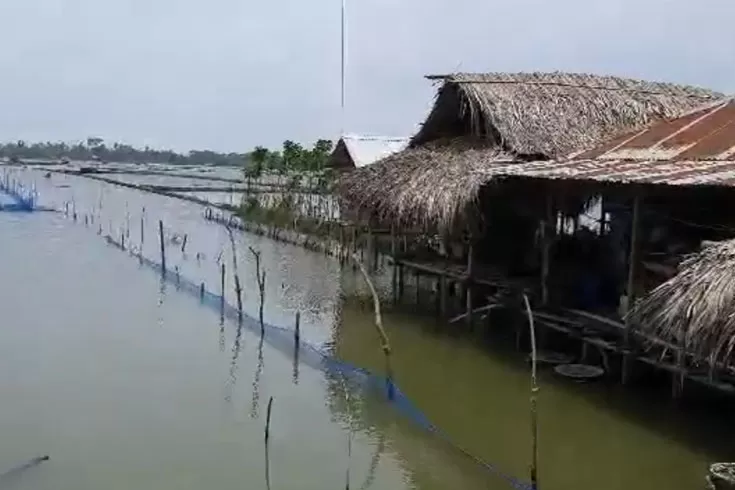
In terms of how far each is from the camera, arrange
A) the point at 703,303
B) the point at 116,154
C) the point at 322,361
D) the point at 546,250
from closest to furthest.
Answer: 1. the point at 703,303
2. the point at 322,361
3. the point at 546,250
4. the point at 116,154

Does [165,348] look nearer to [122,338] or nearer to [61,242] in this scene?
[122,338]

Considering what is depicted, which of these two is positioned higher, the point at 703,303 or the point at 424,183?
the point at 424,183

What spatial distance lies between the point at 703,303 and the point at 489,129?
20.4 feet

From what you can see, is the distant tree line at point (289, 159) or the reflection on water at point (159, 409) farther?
the distant tree line at point (289, 159)

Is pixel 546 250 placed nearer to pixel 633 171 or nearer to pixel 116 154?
pixel 633 171

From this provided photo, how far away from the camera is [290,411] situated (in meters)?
9.17

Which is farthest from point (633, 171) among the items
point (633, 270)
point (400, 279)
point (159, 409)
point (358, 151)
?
point (358, 151)

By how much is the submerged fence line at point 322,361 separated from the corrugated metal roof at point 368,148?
6.15m

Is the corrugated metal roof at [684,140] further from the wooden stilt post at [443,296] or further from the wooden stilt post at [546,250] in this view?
the wooden stilt post at [443,296]

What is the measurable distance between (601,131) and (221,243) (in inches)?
539

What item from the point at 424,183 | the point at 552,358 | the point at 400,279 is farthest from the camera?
the point at 400,279

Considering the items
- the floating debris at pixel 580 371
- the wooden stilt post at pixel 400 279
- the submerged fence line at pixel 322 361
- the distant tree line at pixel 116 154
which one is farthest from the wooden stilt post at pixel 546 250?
the distant tree line at pixel 116 154

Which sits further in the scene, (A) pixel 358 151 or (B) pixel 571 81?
(A) pixel 358 151

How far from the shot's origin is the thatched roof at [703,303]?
6.83m
